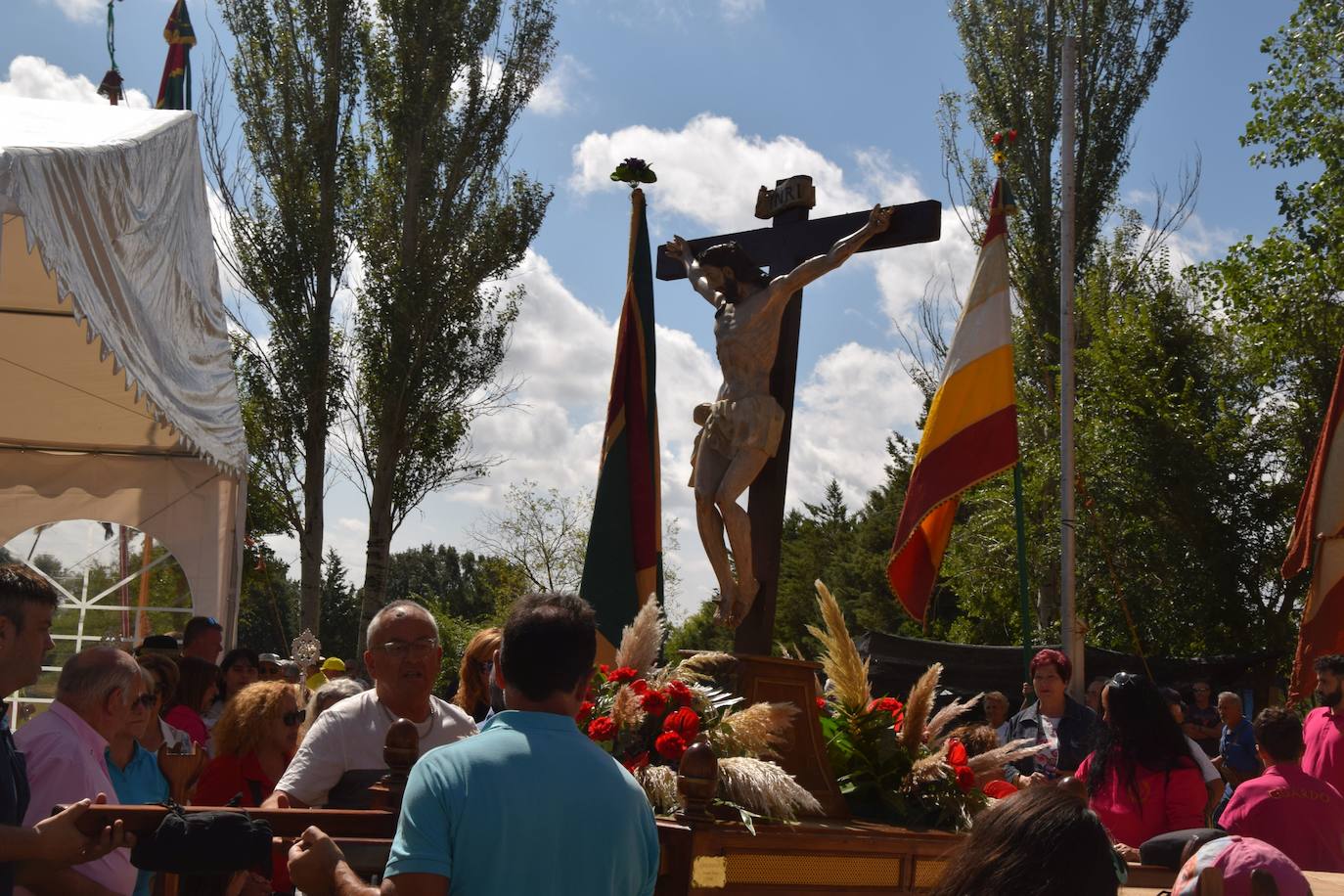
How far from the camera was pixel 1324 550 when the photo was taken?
8617 mm

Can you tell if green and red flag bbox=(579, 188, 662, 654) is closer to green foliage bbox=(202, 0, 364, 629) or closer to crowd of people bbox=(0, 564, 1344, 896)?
crowd of people bbox=(0, 564, 1344, 896)

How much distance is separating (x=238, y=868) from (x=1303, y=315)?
19277mm

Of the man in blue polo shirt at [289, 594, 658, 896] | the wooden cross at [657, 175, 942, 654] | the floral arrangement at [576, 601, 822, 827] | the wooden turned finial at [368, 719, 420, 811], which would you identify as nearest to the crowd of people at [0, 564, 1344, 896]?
the man in blue polo shirt at [289, 594, 658, 896]

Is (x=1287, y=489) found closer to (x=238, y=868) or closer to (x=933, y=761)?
(x=933, y=761)

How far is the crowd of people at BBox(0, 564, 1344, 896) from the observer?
2.11 m

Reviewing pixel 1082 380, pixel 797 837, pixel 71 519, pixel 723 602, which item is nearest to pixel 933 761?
pixel 797 837

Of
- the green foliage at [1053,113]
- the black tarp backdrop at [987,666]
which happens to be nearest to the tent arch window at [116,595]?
the black tarp backdrop at [987,666]

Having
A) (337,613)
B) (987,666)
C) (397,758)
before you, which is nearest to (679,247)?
(397,758)

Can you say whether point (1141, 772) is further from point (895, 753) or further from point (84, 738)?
point (84, 738)

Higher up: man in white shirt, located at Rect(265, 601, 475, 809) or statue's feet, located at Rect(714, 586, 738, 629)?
statue's feet, located at Rect(714, 586, 738, 629)

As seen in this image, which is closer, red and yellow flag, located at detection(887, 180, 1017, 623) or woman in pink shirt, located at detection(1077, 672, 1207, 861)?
woman in pink shirt, located at detection(1077, 672, 1207, 861)

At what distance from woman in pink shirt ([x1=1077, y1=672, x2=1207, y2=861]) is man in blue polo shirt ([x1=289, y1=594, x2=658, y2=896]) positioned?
2.45 m

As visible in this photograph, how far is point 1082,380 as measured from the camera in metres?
21.4

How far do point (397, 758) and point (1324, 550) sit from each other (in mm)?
7719
